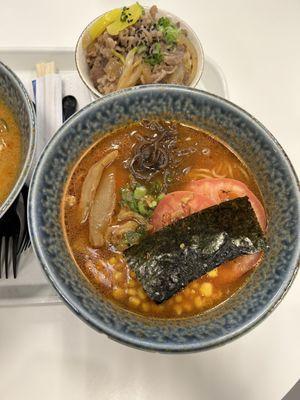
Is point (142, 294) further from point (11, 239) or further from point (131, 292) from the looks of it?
point (11, 239)

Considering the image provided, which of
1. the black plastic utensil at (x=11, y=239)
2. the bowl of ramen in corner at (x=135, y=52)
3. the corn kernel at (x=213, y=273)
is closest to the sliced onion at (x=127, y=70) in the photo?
the bowl of ramen in corner at (x=135, y=52)

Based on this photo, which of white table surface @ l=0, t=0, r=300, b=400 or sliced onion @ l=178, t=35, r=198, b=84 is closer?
white table surface @ l=0, t=0, r=300, b=400

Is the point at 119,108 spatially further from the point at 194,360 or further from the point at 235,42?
the point at 235,42

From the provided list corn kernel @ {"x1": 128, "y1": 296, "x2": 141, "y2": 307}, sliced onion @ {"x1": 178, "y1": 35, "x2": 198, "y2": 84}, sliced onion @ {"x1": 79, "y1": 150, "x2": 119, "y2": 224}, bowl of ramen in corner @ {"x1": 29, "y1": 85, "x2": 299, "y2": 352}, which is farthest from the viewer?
sliced onion @ {"x1": 178, "y1": 35, "x2": 198, "y2": 84}

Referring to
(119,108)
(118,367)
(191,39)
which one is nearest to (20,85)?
(119,108)

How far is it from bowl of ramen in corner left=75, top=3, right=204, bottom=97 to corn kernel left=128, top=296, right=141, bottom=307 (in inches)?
34.3

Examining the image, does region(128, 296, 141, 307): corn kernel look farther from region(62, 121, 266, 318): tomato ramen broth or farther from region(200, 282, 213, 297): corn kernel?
region(200, 282, 213, 297): corn kernel

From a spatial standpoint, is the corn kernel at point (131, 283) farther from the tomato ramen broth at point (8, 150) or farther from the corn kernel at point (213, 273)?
the tomato ramen broth at point (8, 150)

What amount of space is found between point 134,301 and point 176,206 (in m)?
0.34

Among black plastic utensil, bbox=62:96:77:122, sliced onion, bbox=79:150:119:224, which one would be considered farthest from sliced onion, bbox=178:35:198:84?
sliced onion, bbox=79:150:119:224

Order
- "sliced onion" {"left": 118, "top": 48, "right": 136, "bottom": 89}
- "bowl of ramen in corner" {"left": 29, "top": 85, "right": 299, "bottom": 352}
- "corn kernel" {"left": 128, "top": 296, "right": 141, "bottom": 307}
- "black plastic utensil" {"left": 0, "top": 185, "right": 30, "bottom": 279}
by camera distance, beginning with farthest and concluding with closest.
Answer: "sliced onion" {"left": 118, "top": 48, "right": 136, "bottom": 89}
"black plastic utensil" {"left": 0, "top": 185, "right": 30, "bottom": 279}
"corn kernel" {"left": 128, "top": 296, "right": 141, "bottom": 307}
"bowl of ramen in corner" {"left": 29, "top": 85, "right": 299, "bottom": 352}

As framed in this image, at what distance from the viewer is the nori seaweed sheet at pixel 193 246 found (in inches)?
48.5

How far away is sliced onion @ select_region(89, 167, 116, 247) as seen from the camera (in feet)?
4.36

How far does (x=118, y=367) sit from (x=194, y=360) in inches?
10.7
